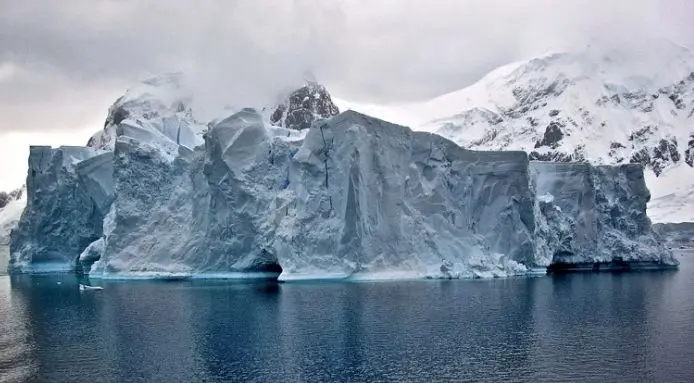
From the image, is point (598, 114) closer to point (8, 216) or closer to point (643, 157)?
point (643, 157)

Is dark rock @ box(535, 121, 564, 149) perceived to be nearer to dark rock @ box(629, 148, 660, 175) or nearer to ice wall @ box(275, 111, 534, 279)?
dark rock @ box(629, 148, 660, 175)

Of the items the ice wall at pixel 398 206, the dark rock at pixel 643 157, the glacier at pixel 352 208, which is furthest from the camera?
the dark rock at pixel 643 157

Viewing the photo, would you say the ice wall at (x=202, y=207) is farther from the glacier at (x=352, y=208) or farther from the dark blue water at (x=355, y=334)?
the dark blue water at (x=355, y=334)

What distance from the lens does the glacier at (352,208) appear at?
42.8 m

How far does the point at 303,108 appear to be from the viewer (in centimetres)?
12581

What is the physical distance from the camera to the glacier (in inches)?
1683

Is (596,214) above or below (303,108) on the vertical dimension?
below

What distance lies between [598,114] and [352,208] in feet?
424

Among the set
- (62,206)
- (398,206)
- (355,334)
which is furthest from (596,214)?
(62,206)

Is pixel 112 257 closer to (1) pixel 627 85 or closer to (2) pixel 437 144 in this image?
(2) pixel 437 144

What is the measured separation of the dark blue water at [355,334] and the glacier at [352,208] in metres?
3.97

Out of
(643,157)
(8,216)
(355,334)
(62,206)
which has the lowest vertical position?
(355,334)

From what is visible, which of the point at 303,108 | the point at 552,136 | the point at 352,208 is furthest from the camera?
the point at 552,136

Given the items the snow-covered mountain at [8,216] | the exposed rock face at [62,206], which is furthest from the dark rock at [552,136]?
the exposed rock face at [62,206]
